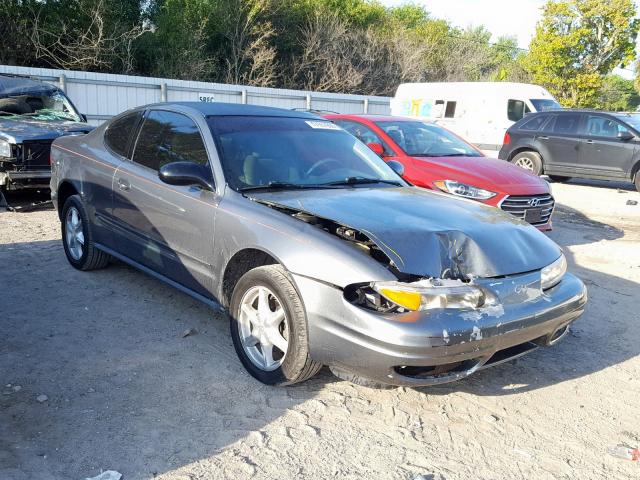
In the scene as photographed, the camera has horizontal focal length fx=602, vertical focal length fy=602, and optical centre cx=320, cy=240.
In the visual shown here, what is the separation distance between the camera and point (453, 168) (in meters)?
7.12

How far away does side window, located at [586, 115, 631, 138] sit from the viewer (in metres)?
12.9

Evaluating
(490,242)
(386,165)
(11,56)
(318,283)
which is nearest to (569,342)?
(490,242)

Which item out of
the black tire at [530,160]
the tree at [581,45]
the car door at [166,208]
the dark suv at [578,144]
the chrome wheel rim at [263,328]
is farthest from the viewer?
the tree at [581,45]

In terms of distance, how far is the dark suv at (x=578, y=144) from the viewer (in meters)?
12.7

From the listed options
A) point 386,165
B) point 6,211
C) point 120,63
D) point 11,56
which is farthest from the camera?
point 120,63

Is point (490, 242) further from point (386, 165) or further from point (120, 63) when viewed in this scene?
point (120, 63)

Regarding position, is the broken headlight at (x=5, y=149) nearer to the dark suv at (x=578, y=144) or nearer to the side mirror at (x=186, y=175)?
the side mirror at (x=186, y=175)

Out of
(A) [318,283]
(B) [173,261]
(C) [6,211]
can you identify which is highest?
(A) [318,283]

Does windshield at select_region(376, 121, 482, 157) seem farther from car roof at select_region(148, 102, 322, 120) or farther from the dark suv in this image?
the dark suv

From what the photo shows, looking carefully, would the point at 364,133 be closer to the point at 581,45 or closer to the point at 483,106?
the point at 483,106

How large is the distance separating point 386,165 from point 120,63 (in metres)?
20.8

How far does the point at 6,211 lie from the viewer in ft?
27.1

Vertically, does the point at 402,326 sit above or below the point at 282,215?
below

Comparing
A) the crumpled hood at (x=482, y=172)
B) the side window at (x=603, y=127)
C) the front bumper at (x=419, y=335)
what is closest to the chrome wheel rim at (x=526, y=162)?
the side window at (x=603, y=127)
